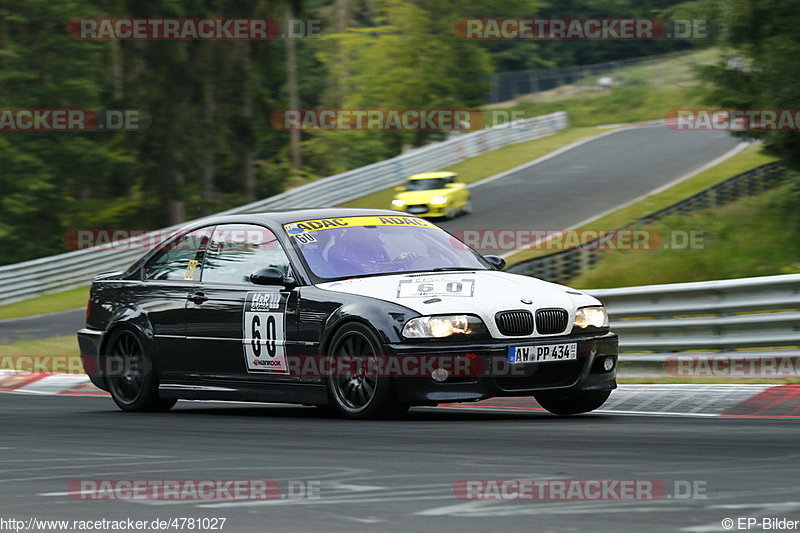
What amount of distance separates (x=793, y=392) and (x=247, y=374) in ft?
13.3

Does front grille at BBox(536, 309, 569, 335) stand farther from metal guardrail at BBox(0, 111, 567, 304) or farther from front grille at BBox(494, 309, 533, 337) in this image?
metal guardrail at BBox(0, 111, 567, 304)

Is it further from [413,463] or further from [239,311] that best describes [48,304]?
[413,463]

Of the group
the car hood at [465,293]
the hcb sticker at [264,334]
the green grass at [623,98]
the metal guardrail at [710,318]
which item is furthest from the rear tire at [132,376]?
the green grass at [623,98]

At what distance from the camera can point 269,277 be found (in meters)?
9.38

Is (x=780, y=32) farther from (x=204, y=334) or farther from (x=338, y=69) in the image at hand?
(x=338, y=69)

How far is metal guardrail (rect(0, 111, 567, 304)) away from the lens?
28766mm

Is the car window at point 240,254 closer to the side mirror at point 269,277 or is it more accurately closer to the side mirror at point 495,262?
the side mirror at point 269,277

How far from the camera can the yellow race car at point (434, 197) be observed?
3412cm

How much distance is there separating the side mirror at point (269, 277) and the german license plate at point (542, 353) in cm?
185

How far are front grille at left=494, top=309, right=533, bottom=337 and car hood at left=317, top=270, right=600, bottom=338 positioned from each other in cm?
3

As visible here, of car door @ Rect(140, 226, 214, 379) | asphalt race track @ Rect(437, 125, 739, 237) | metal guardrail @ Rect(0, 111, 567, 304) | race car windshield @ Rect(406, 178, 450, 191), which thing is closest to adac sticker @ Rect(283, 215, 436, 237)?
car door @ Rect(140, 226, 214, 379)

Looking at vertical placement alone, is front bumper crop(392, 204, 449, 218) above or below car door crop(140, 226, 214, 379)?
above

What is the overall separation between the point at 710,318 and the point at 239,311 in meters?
4.30

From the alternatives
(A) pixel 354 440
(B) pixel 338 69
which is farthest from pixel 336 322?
(B) pixel 338 69
